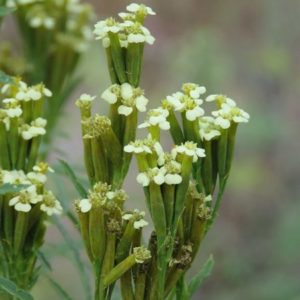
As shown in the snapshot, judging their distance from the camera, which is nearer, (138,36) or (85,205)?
(85,205)

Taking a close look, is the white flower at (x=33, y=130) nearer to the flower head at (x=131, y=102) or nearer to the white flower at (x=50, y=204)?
the white flower at (x=50, y=204)

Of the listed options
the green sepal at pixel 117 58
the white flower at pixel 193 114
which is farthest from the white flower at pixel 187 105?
the green sepal at pixel 117 58

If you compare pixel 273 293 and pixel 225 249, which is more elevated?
pixel 273 293

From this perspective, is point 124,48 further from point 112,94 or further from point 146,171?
point 146,171

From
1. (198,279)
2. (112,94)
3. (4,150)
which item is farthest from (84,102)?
(198,279)

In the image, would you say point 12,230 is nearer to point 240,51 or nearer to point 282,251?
point 282,251

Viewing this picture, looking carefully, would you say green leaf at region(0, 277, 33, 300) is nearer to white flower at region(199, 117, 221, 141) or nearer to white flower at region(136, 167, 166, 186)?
white flower at region(136, 167, 166, 186)

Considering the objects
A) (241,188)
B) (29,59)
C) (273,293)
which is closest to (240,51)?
(241,188)
